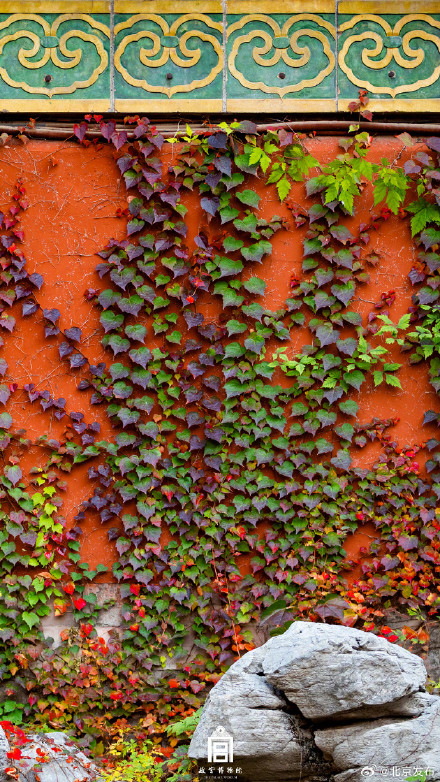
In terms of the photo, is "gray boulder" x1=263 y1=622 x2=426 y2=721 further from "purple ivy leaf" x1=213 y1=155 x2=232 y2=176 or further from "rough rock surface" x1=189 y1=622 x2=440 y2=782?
"purple ivy leaf" x1=213 y1=155 x2=232 y2=176

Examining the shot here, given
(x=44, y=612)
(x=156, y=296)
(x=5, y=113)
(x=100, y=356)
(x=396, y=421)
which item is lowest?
(x=44, y=612)

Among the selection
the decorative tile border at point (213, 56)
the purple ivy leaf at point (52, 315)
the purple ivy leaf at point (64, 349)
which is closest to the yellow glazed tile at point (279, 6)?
the decorative tile border at point (213, 56)

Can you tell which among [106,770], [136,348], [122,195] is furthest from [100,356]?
[106,770]

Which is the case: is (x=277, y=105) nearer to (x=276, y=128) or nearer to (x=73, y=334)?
(x=276, y=128)

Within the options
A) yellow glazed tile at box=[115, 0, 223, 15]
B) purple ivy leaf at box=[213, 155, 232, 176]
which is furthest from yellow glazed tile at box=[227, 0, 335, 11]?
purple ivy leaf at box=[213, 155, 232, 176]

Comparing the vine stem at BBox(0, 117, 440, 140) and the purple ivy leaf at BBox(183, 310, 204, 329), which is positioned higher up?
the vine stem at BBox(0, 117, 440, 140)

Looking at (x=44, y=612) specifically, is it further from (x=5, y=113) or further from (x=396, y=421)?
(x=5, y=113)

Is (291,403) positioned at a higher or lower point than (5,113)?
lower
